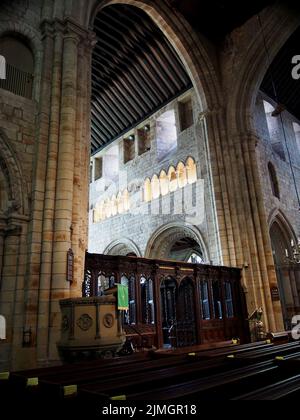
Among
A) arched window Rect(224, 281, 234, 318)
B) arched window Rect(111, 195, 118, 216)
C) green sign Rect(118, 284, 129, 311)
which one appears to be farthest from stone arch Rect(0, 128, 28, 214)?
arched window Rect(111, 195, 118, 216)

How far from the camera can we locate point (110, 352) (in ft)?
15.1

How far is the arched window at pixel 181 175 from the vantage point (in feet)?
47.0

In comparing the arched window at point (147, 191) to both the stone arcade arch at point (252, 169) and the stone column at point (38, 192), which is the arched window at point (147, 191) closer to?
the stone arcade arch at point (252, 169)

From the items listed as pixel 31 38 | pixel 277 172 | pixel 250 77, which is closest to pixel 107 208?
pixel 277 172

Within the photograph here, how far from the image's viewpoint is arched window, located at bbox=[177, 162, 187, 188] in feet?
47.0

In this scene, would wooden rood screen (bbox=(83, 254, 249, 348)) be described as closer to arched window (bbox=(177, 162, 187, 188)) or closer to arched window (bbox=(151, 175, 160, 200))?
arched window (bbox=(177, 162, 187, 188))

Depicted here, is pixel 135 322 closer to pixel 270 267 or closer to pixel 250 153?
pixel 270 267

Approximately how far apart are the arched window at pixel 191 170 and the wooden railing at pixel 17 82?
26.7 ft

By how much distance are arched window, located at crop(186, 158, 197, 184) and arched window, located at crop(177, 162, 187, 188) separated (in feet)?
0.72

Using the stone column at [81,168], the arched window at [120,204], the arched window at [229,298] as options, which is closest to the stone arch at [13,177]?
the stone column at [81,168]

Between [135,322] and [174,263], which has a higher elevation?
[174,263]

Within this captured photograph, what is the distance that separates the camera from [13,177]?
265 inches
